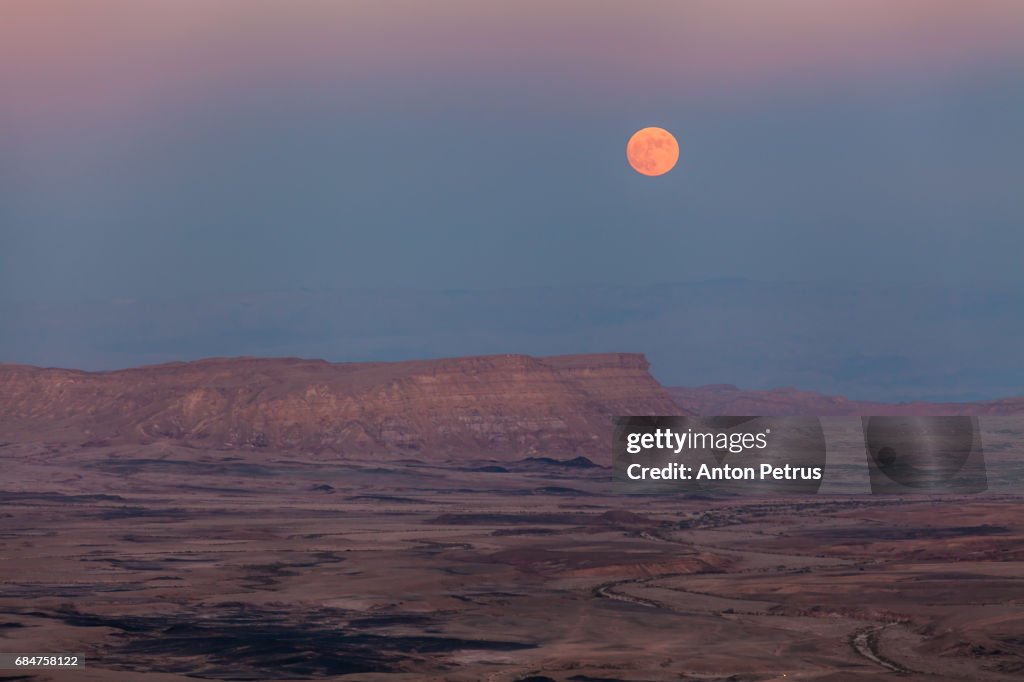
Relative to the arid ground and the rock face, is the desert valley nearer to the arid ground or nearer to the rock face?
the arid ground

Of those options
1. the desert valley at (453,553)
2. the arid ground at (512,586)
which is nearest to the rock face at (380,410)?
the desert valley at (453,553)

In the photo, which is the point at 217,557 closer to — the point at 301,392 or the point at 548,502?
the point at 548,502

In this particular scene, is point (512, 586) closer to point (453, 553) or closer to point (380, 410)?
point (453, 553)

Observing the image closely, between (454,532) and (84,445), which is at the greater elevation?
(84,445)

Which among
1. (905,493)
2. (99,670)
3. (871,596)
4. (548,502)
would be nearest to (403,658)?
(99,670)

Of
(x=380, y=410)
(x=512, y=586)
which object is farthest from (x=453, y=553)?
(x=380, y=410)

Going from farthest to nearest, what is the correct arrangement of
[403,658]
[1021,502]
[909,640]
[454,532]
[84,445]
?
1. [84,445]
2. [1021,502]
3. [454,532]
4. [909,640]
5. [403,658]
